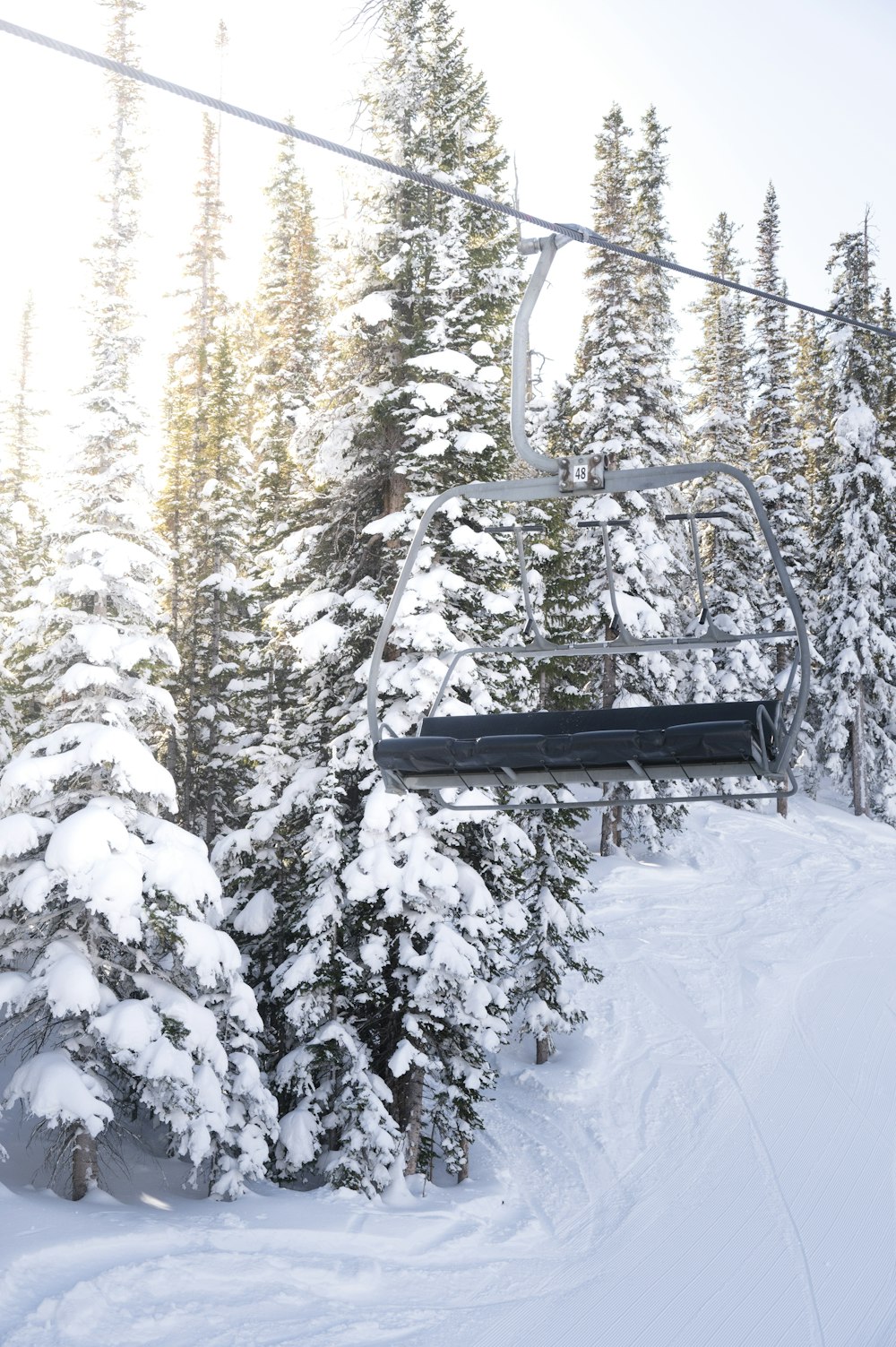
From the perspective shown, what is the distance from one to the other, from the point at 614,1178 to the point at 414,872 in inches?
271

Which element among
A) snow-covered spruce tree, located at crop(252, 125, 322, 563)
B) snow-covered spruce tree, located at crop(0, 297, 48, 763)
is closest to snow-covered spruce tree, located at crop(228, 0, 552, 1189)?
snow-covered spruce tree, located at crop(252, 125, 322, 563)

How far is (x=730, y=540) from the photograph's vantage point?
3325cm

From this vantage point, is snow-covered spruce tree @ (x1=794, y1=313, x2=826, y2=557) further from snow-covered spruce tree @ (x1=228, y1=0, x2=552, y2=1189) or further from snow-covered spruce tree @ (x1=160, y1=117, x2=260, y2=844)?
snow-covered spruce tree @ (x1=228, y1=0, x2=552, y2=1189)

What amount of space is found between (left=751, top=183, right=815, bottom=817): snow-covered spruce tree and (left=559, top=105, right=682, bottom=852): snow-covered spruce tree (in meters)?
8.44

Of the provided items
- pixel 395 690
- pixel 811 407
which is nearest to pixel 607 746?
pixel 395 690

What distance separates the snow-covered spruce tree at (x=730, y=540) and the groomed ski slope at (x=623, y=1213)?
9363mm

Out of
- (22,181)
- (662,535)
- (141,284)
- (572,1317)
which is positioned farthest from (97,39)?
(572,1317)

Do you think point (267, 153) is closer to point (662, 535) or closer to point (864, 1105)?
point (662, 535)

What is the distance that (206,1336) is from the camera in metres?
10.5

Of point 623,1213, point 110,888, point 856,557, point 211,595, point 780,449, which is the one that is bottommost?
point 623,1213

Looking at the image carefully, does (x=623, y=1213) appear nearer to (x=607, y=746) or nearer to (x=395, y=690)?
(x=395, y=690)

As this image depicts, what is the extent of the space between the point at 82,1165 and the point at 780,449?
29.2 metres

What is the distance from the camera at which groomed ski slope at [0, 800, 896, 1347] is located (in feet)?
36.6

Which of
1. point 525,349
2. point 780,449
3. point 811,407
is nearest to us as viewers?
point 525,349
